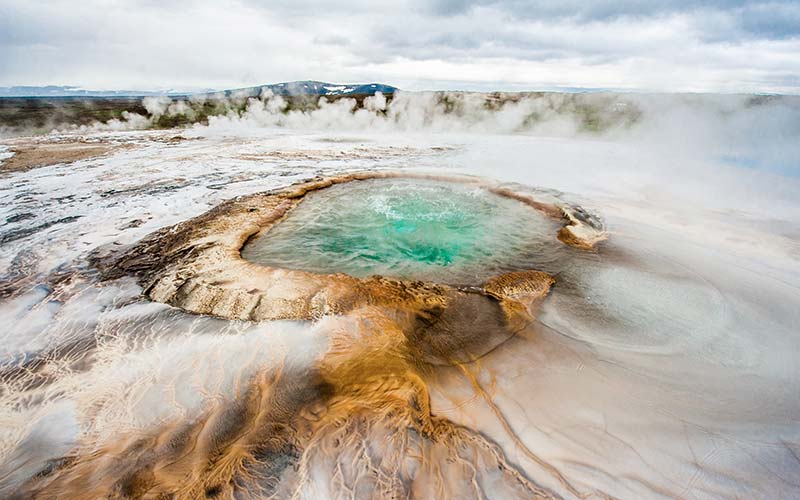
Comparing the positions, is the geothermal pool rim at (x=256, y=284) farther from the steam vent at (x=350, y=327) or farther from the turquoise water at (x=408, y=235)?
the turquoise water at (x=408, y=235)

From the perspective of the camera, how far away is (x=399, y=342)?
13.5ft

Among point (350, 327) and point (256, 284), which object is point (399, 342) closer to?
point (350, 327)

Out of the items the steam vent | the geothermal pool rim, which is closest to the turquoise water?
the steam vent

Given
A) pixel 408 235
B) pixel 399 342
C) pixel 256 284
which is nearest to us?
pixel 399 342

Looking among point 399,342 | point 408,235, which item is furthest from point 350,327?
point 408,235

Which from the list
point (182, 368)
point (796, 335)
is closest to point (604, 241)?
point (796, 335)

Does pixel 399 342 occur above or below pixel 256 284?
below

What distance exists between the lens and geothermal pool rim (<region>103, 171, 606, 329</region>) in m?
4.64

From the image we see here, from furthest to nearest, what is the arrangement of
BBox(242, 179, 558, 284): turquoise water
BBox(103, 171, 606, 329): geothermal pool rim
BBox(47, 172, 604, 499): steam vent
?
BBox(242, 179, 558, 284): turquoise water, BBox(103, 171, 606, 329): geothermal pool rim, BBox(47, 172, 604, 499): steam vent

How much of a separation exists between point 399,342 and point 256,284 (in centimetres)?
232

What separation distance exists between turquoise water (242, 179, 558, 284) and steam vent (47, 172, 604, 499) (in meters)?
0.04

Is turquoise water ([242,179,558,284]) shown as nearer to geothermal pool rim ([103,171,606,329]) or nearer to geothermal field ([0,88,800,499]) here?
geothermal field ([0,88,800,499])

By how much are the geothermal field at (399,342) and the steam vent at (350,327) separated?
0.08 ft

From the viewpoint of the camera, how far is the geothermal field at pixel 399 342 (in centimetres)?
277
